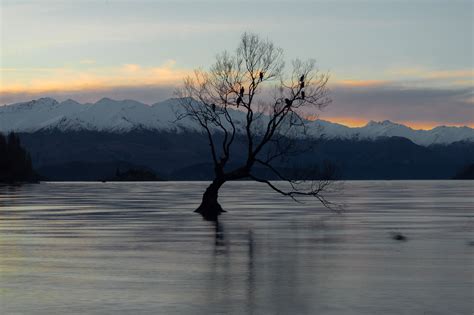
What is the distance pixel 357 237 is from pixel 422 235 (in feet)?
12.3

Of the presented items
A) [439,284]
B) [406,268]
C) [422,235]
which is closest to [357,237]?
[422,235]

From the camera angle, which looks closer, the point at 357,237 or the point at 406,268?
the point at 406,268

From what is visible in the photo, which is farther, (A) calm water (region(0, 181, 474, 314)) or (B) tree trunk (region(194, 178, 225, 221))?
(B) tree trunk (region(194, 178, 225, 221))

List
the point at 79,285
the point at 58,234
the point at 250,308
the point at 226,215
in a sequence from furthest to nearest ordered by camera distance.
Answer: the point at 226,215, the point at 58,234, the point at 79,285, the point at 250,308

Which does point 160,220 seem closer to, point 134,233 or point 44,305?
point 134,233

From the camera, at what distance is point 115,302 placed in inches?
906

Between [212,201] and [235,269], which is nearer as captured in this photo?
[235,269]

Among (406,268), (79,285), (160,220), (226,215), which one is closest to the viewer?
(79,285)

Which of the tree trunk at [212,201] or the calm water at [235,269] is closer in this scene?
the calm water at [235,269]

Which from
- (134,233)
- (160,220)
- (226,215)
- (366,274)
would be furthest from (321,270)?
(226,215)

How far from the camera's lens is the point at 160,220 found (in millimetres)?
61906

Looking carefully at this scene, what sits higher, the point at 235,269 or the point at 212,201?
the point at 212,201

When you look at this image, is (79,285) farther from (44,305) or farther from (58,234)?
(58,234)

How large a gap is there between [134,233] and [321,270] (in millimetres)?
20165
